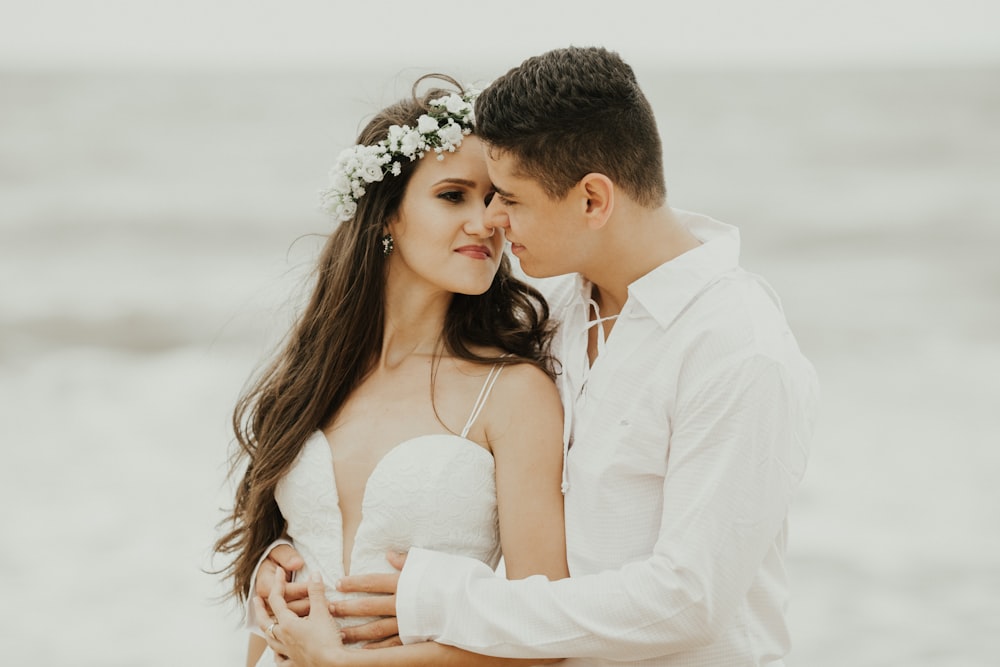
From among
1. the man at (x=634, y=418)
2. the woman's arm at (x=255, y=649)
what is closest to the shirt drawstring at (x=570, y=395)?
the man at (x=634, y=418)

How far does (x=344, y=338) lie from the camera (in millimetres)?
3562

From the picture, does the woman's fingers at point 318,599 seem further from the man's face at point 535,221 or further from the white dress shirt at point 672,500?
the man's face at point 535,221

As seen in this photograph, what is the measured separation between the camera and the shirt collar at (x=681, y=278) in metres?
2.78

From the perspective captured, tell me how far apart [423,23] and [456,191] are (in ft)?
81.4

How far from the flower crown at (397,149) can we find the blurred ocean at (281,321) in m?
0.46

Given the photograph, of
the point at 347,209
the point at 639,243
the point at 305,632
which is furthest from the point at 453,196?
the point at 305,632

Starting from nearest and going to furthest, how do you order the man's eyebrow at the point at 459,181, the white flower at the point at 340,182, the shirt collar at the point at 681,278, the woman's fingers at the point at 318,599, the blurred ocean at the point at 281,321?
1. the shirt collar at the point at 681,278
2. the woman's fingers at the point at 318,599
3. the man's eyebrow at the point at 459,181
4. the white flower at the point at 340,182
5. the blurred ocean at the point at 281,321

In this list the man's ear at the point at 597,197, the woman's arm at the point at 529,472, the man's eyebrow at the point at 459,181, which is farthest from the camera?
the man's eyebrow at the point at 459,181

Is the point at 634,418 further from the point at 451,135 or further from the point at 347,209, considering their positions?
the point at 347,209

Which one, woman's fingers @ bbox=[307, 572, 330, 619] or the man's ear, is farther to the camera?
woman's fingers @ bbox=[307, 572, 330, 619]

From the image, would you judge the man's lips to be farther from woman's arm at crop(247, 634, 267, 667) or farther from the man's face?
woman's arm at crop(247, 634, 267, 667)

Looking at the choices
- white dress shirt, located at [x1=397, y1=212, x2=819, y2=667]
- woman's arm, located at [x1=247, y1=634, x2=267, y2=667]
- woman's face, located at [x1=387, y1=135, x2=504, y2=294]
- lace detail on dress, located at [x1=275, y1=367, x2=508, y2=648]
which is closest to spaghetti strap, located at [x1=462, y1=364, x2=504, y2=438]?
lace detail on dress, located at [x1=275, y1=367, x2=508, y2=648]

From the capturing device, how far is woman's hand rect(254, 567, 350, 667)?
9.90 feet

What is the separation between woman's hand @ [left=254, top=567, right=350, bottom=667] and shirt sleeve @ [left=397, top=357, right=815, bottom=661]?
18.1 inches
